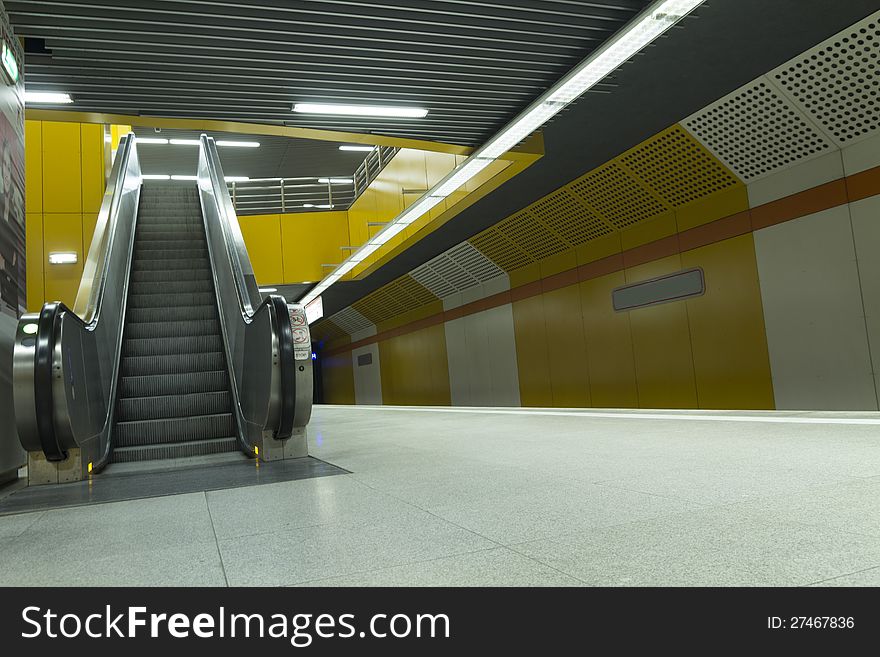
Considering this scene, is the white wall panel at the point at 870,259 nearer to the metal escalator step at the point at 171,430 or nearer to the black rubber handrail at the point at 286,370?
the black rubber handrail at the point at 286,370

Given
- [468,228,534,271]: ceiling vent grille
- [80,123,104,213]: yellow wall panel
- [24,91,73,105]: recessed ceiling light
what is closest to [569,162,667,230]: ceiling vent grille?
[468,228,534,271]: ceiling vent grille

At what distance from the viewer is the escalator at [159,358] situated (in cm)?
446

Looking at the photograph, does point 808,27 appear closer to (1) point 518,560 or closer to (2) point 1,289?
(1) point 518,560

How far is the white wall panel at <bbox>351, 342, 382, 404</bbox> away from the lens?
20578mm

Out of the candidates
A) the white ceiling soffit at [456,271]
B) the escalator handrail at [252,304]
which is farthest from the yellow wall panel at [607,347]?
the escalator handrail at [252,304]

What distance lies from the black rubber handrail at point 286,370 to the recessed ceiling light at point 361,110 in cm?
240

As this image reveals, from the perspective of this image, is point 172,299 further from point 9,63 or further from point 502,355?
point 502,355

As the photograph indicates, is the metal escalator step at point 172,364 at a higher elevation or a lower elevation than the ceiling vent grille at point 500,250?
lower

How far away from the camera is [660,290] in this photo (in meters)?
9.10

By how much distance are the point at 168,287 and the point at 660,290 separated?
6.86 meters

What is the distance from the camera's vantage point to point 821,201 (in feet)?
22.6

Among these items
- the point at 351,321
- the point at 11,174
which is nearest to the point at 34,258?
the point at 11,174
